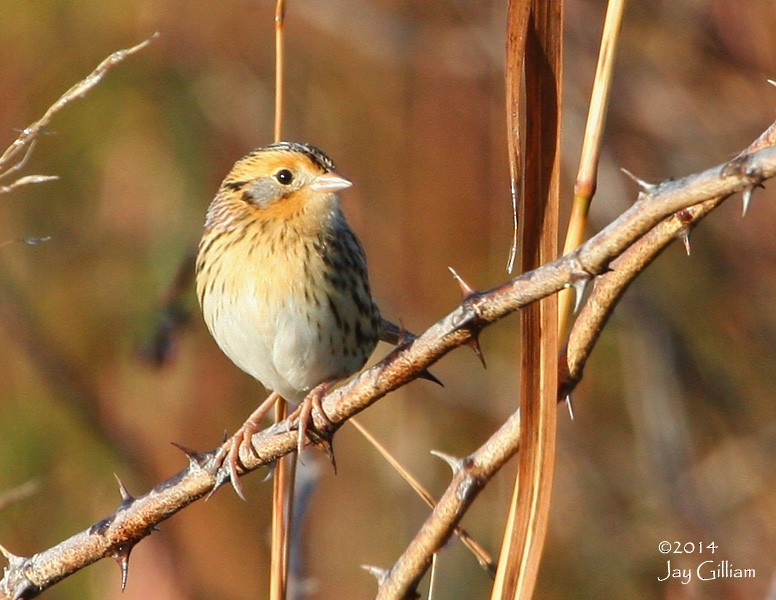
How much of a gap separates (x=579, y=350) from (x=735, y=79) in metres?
3.39

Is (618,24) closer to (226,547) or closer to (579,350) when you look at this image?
(579,350)

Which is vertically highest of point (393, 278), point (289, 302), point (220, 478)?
point (393, 278)

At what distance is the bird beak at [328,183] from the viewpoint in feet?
9.65

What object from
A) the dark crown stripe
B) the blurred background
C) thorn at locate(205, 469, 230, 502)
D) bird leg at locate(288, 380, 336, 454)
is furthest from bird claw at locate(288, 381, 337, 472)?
the blurred background

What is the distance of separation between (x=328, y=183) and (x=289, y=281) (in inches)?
10.8

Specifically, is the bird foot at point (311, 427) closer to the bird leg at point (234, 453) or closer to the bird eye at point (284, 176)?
the bird leg at point (234, 453)

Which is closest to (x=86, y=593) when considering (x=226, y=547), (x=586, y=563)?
(x=226, y=547)

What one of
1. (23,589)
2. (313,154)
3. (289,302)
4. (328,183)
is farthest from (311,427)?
→ (313,154)

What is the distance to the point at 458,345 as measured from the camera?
154 centimetres

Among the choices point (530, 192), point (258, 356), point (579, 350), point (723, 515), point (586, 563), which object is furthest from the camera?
point (586, 563)

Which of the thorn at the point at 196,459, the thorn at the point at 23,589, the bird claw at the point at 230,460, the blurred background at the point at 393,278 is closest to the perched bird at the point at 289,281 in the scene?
the bird claw at the point at 230,460

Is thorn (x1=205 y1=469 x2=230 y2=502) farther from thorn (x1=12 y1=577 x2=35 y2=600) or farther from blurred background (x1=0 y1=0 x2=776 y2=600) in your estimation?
blurred background (x1=0 y1=0 x2=776 y2=600)

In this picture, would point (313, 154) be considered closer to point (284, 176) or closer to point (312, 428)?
point (284, 176)

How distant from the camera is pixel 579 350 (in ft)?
5.52
